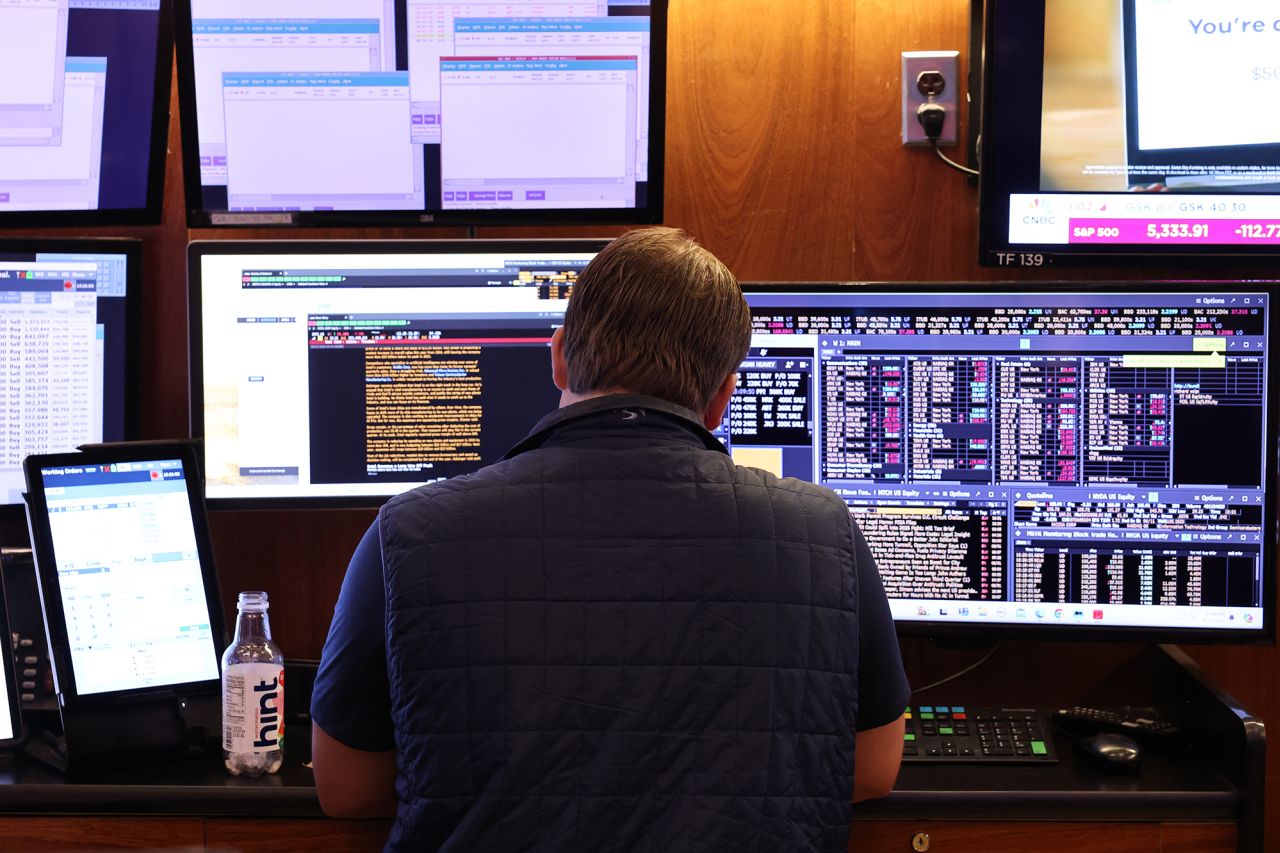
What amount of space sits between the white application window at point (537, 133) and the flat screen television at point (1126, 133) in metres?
0.56

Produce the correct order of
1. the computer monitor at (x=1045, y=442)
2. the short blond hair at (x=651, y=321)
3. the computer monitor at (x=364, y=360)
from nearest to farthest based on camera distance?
1. the short blond hair at (x=651, y=321)
2. the computer monitor at (x=1045, y=442)
3. the computer monitor at (x=364, y=360)

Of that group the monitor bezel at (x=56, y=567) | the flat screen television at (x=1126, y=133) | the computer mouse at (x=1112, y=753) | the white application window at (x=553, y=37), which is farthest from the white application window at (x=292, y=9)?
the computer mouse at (x=1112, y=753)

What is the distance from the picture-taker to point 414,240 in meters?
1.88

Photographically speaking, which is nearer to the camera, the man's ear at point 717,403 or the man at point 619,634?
the man at point 619,634

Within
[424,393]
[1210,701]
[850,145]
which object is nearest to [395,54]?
[424,393]

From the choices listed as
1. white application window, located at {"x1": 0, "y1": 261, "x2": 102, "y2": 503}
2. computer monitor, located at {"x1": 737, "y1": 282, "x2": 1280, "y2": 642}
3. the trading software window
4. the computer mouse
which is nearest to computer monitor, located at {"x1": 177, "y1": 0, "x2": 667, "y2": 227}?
the trading software window

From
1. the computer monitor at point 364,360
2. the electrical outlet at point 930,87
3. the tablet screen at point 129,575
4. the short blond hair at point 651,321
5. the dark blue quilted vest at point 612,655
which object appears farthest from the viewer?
the electrical outlet at point 930,87

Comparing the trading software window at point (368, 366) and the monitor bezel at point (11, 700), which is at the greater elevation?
the trading software window at point (368, 366)

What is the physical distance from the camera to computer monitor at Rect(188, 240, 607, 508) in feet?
6.14

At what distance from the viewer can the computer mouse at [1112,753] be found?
163 centimetres

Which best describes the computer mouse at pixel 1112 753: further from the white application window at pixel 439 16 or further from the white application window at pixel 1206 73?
the white application window at pixel 439 16

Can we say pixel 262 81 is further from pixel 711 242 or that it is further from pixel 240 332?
pixel 711 242

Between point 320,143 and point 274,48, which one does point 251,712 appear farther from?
point 274,48

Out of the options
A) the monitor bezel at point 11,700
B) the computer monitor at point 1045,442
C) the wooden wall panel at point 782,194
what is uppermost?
the wooden wall panel at point 782,194
